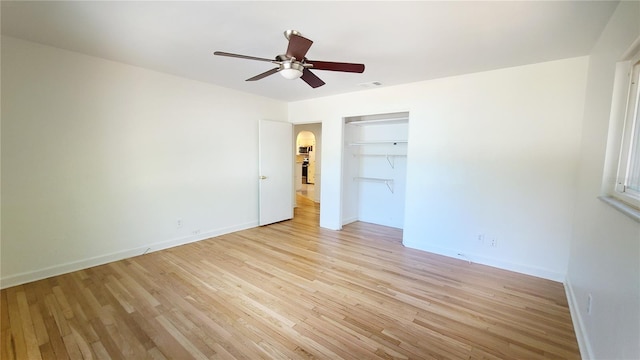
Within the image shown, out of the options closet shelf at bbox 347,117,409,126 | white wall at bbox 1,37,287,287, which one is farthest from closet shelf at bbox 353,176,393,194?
white wall at bbox 1,37,287,287

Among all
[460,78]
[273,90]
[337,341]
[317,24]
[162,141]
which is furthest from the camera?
[273,90]

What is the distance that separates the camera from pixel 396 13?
1971 mm

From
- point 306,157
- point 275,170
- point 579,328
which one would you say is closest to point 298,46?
point 579,328

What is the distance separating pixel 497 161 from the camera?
10.6ft

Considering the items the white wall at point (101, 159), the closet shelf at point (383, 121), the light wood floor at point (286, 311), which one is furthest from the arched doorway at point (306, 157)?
the light wood floor at point (286, 311)

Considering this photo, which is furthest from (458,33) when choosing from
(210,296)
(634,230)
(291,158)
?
(291,158)

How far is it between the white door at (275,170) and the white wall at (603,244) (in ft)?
14.4

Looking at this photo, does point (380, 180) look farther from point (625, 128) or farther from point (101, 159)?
point (101, 159)

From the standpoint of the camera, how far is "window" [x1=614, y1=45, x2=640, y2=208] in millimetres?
1549

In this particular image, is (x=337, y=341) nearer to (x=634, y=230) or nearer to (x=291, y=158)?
(x=634, y=230)

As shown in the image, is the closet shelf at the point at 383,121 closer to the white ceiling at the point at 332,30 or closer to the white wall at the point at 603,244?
the white ceiling at the point at 332,30

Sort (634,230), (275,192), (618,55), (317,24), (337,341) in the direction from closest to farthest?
(634,230), (618,55), (337,341), (317,24), (275,192)

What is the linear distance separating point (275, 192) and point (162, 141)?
7.34ft

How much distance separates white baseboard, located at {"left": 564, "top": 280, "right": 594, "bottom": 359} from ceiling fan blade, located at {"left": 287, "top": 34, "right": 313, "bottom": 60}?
2.89 metres
